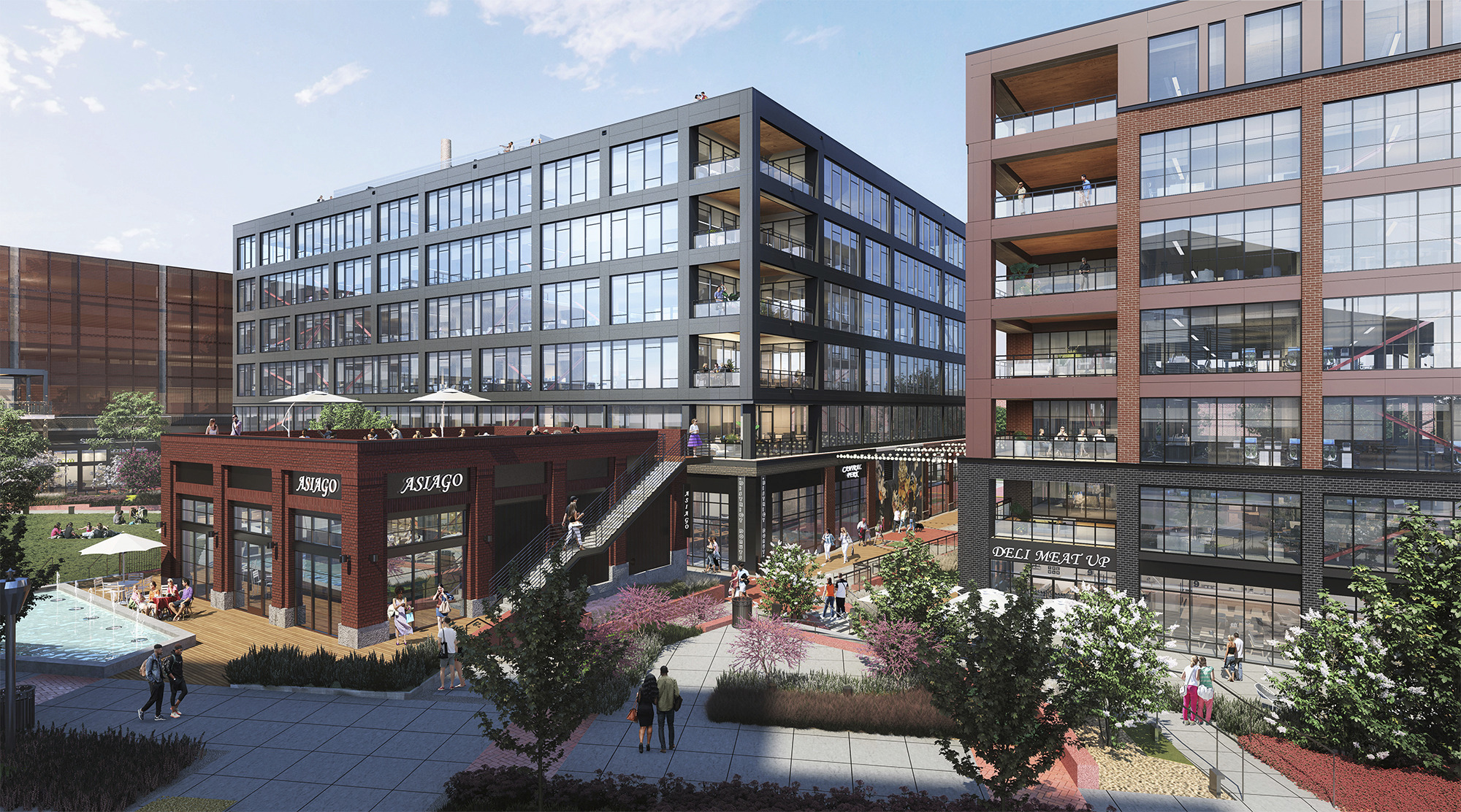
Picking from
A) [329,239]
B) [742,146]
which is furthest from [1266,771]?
[329,239]

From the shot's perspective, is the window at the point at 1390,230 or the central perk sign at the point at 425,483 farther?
the central perk sign at the point at 425,483

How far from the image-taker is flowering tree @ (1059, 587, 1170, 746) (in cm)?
1689

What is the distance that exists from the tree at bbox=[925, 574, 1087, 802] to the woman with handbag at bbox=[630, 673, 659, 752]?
6560mm

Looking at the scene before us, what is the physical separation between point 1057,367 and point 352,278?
5180 cm

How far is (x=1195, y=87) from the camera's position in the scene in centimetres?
2719

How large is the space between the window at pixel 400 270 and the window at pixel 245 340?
808 inches

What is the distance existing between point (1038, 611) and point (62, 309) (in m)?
88.6

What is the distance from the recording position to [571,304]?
144ft

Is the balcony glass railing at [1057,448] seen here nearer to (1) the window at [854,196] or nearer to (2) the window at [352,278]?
(1) the window at [854,196]

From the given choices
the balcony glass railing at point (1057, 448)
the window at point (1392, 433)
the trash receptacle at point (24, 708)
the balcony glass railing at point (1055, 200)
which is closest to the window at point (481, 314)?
the balcony glass railing at point (1055, 200)

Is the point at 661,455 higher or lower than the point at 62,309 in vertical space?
lower

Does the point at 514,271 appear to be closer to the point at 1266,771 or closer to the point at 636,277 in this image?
the point at 636,277

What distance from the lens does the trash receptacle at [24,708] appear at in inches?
654

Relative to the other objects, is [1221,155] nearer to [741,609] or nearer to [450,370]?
[741,609]
